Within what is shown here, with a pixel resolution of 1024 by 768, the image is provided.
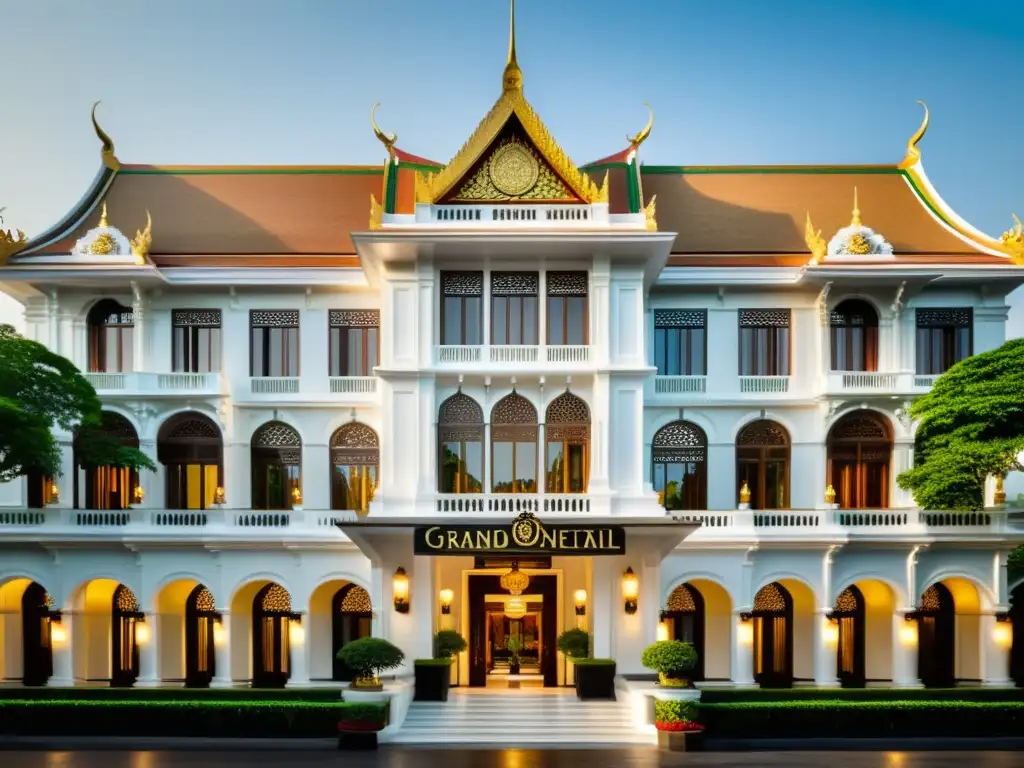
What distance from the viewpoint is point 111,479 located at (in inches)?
1270

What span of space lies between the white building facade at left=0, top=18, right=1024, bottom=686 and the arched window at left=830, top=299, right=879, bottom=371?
0.31 feet

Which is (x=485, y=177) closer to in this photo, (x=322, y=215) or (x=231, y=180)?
(x=322, y=215)

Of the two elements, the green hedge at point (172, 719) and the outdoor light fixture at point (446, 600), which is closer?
the green hedge at point (172, 719)

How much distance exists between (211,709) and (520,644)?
9.94 metres

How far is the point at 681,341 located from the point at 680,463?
3679mm

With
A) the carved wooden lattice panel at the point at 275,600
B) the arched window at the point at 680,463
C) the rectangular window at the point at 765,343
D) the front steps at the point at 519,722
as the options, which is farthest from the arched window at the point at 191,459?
the rectangular window at the point at 765,343

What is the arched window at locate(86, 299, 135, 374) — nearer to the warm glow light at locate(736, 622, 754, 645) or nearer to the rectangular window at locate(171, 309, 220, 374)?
the rectangular window at locate(171, 309, 220, 374)

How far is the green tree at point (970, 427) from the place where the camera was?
2834cm

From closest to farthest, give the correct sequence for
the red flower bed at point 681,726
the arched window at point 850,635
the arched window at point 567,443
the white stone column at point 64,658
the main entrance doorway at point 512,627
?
1. the red flower bed at point 681,726
2. the arched window at point 567,443
3. the white stone column at point 64,658
4. the main entrance doorway at point 512,627
5. the arched window at point 850,635

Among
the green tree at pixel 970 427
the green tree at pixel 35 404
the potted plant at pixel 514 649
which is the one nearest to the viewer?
the green tree at pixel 35 404

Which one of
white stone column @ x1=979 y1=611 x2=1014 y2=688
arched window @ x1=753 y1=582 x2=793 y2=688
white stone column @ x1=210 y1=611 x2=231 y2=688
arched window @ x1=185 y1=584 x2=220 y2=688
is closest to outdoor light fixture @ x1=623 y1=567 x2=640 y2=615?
arched window @ x1=753 y1=582 x2=793 y2=688

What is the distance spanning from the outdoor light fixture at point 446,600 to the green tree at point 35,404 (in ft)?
30.8

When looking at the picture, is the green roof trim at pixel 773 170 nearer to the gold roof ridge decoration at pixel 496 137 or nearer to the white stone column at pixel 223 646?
the gold roof ridge decoration at pixel 496 137

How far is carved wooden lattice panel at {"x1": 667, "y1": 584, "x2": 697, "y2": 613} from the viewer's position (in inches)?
1256
